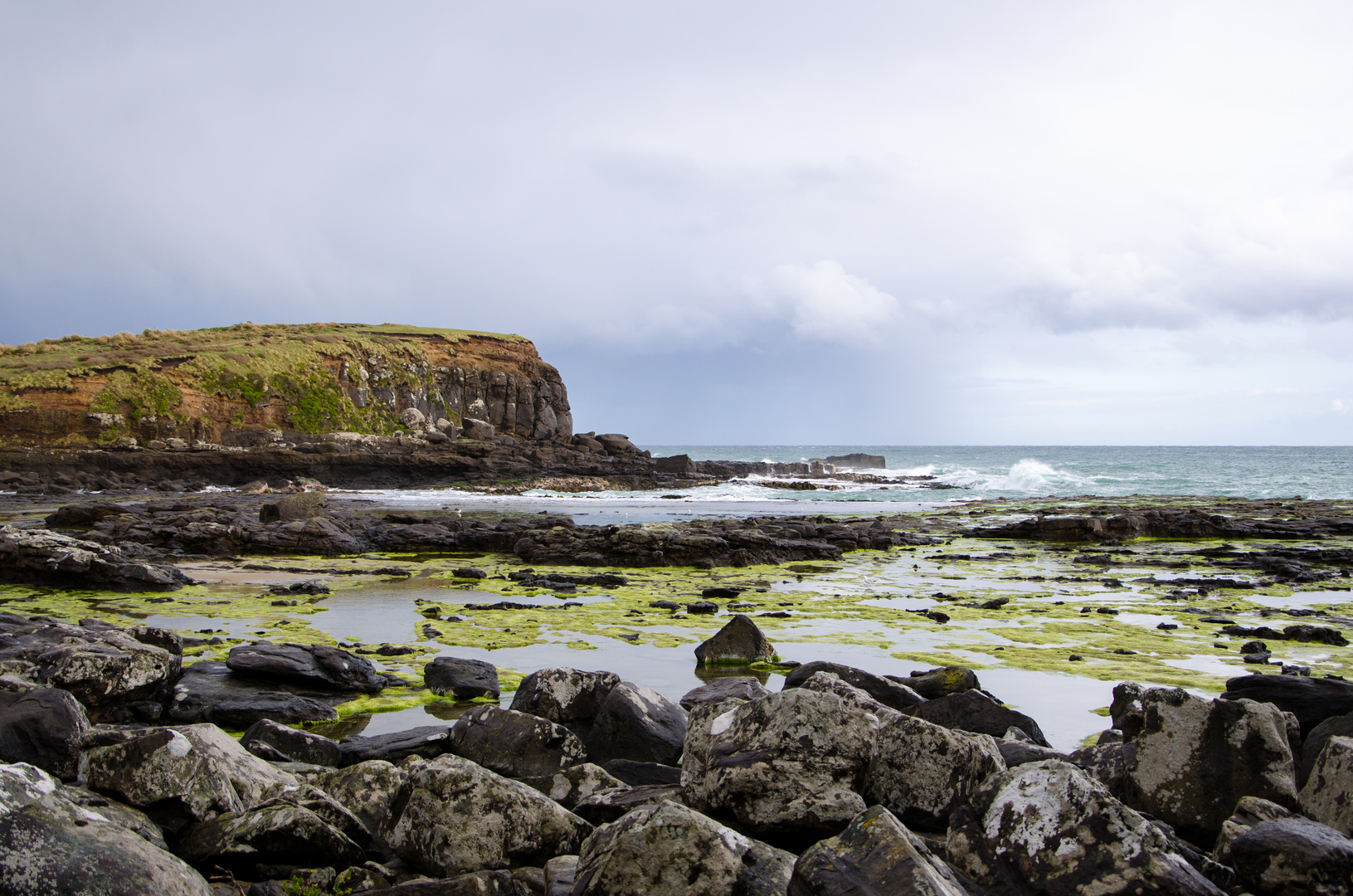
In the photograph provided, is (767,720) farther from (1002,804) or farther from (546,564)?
(546,564)

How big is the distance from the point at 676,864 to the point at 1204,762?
2.83 metres

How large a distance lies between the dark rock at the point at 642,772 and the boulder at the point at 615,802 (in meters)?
0.49

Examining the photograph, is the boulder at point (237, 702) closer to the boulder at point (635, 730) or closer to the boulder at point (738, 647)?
the boulder at point (635, 730)

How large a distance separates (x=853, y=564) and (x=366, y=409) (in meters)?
62.8

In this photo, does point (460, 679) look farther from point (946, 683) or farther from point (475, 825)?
point (946, 683)

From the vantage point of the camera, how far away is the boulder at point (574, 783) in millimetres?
3994

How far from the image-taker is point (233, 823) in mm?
3307

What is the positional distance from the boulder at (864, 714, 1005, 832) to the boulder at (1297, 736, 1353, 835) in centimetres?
136

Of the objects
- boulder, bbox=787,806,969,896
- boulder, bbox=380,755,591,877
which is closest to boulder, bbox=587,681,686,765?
boulder, bbox=380,755,591,877

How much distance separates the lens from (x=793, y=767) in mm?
3471

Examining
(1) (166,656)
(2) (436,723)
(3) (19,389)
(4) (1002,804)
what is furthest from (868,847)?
(3) (19,389)

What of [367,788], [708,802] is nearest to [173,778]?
[367,788]

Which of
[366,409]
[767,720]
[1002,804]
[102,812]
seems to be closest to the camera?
[1002,804]

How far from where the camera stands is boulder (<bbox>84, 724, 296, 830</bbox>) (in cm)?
350
